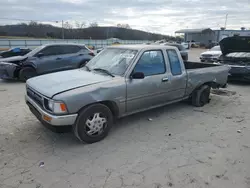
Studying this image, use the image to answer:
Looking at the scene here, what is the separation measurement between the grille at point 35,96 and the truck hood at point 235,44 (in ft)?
26.8

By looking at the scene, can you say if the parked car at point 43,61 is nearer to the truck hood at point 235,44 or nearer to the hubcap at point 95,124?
the hubcap at point 95,124

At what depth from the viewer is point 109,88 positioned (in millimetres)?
3555

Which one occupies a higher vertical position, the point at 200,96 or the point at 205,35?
the point at 205,35

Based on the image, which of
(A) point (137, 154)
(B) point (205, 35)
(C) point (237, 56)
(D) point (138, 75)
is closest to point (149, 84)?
(D) point (138, 75)

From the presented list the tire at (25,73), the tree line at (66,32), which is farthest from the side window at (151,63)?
the tree line at (66,32)

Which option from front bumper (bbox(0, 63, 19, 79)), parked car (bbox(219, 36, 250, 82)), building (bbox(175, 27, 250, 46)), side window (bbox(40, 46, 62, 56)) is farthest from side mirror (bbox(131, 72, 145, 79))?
building (bbox(175, 27, 250, 46))

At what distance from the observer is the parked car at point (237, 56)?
816 cm

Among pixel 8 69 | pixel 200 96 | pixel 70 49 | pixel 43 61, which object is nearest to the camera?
pixel 200 96

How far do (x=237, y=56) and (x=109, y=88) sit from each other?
7799mm

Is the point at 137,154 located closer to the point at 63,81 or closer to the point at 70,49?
the point at 63,81

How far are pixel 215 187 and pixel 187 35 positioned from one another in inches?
2571

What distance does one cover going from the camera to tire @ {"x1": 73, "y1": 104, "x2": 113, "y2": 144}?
11.0 feet

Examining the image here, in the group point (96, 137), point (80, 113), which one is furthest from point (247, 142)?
point (80, 113)

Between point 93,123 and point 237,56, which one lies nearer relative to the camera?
point 93,123
